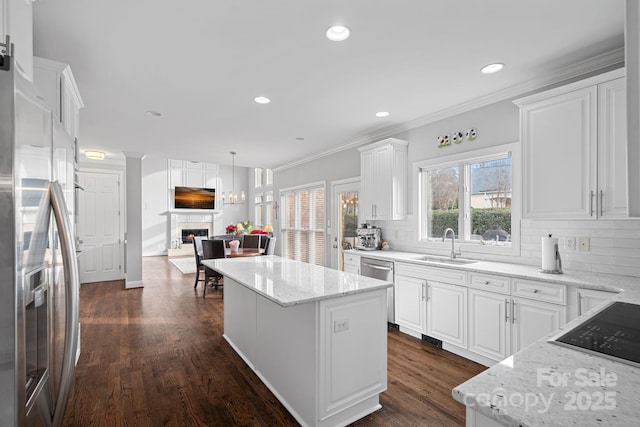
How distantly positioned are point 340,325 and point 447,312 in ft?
5.32

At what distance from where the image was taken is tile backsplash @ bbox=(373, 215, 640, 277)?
2441 mm

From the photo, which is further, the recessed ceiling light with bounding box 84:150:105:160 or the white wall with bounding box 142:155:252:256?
the white wall with bounding box 142:155:252:256

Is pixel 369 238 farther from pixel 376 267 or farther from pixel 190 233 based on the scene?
pixel 190 233

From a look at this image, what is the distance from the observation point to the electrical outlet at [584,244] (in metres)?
2.65

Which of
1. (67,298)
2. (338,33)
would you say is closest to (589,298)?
(338,33)

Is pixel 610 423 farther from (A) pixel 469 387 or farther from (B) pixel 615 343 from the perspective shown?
(B) pixel 615 343

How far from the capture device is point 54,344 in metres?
1.03

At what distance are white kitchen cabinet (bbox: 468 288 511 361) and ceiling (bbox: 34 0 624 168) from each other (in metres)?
2.01

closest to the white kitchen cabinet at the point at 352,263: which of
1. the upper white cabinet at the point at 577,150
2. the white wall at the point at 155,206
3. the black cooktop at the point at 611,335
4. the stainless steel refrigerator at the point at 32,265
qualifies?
the upper white cabinet at the point at 577,150

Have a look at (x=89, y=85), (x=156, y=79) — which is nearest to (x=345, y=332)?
(x=156, y=79)

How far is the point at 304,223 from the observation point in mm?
6727

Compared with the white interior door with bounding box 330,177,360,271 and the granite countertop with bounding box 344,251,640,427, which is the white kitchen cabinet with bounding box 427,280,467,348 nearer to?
the granite countertop with bounding box 344,251,640,427

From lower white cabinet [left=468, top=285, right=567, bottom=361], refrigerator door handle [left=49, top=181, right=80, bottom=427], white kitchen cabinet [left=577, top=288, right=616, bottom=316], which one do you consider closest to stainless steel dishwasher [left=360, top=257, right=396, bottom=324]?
lower white cabinet [left=468, top=285, right=567, bottom=361]

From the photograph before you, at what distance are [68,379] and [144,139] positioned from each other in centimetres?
482
